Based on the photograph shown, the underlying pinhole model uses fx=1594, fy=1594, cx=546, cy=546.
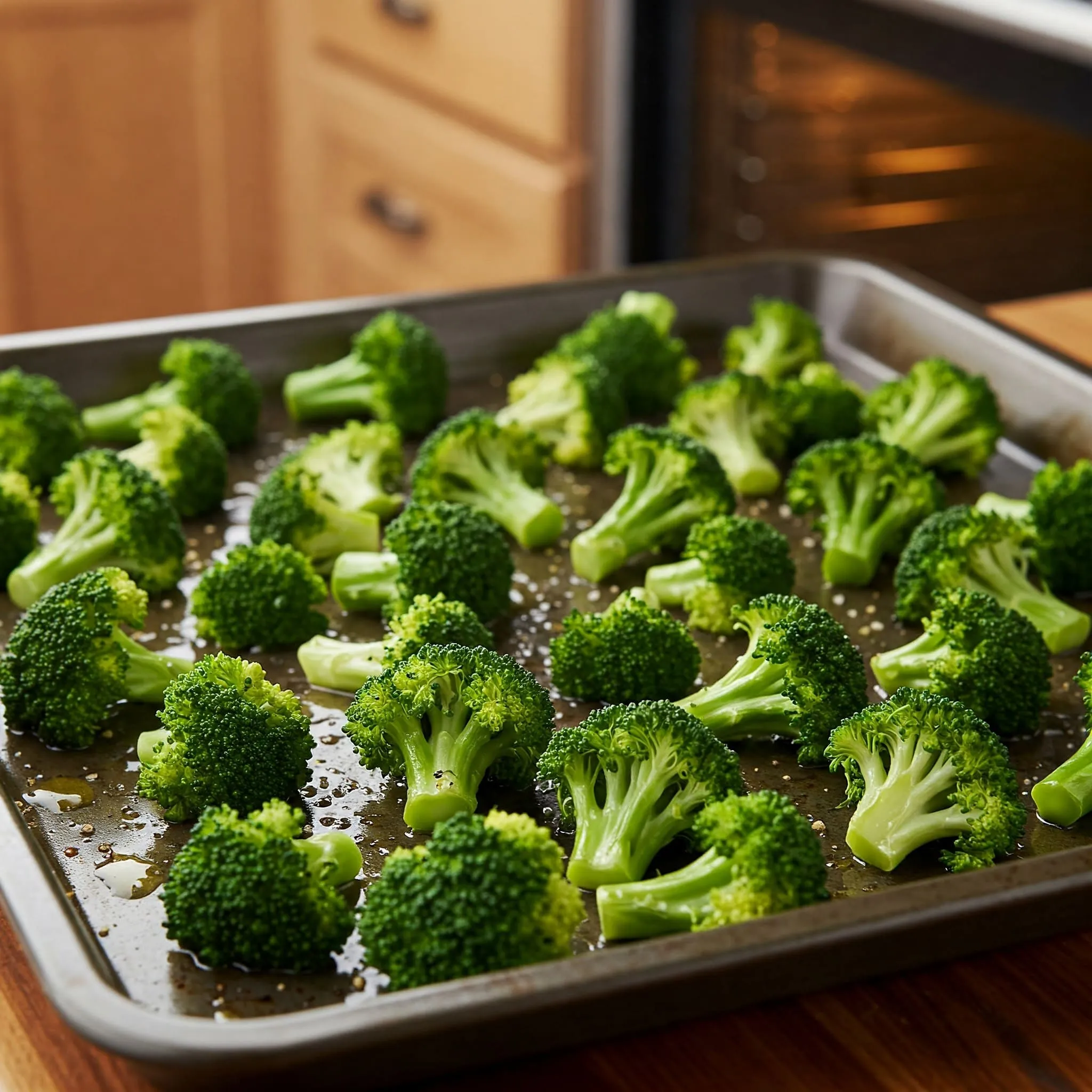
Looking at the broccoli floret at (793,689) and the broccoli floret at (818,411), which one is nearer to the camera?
the broccoli floret at (793,689)

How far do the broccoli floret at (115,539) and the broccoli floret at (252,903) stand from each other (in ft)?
1.65

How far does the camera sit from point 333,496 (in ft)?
5.12

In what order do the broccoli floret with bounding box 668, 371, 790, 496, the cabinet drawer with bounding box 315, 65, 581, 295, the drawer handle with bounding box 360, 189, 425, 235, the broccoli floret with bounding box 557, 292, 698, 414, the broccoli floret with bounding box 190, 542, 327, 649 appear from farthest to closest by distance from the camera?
the drawer handle with bounding box 360, 189, 425, 235, the cabinet drawer with bounding box 315, 65, 581, 295, the broccoli floret with bounding box 557, 292, 698, 414, the broccoli floret with bounding box 668, 371, 790, 496, the broccoli floret with bounding box 190, 542, 327, 649

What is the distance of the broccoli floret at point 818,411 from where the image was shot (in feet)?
5.60

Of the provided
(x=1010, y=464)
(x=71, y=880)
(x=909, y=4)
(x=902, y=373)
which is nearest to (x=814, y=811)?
(x=71, y=880)

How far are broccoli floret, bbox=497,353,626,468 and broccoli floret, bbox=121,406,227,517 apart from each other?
0.98 ft

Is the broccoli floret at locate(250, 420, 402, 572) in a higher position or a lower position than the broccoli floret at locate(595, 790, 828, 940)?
lower

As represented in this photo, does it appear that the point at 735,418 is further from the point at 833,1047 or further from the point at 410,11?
the point at 410,11

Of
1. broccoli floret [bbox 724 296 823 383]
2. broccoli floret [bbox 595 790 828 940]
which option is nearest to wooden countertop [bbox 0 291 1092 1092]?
broccoli floret [bbox 595 790 828 940]

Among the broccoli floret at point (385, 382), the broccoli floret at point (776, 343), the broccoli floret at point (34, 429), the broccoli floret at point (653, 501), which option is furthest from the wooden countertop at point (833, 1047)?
the broccoli floret at point (776, 343)

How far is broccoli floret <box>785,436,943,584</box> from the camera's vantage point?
4.82 ft

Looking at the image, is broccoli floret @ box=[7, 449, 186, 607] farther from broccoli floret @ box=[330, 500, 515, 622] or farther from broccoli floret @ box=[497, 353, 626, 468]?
broccoli floret @ box=[497, 353, 626, 468]

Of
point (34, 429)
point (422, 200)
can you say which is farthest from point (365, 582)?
point (422, 200)

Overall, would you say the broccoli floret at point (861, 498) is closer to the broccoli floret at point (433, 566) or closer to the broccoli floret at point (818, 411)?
the broccoli floret at point (818, 411)
